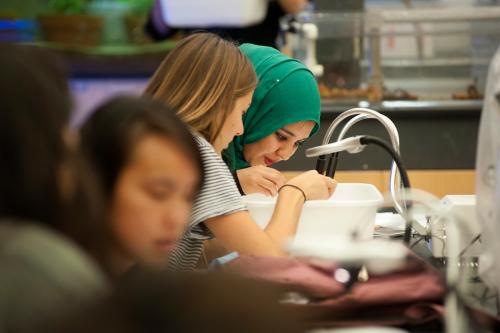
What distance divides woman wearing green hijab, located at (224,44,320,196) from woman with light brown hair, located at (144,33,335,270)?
0.37m

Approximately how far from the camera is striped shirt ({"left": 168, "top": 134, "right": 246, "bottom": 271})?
1688 millimetres

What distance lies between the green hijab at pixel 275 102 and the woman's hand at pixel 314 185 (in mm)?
367

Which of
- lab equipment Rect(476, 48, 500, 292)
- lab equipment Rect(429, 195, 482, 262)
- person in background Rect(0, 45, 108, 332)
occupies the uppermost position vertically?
person in background Rect(0, 45, 108, 332)

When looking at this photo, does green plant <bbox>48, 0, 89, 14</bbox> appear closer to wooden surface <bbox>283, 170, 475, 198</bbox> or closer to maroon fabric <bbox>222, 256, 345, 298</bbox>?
wooden surface <bbox>283, 170, 475, 198</bbox>

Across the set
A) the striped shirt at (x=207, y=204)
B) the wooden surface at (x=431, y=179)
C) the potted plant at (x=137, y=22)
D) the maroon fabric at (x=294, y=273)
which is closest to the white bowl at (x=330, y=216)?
the striped shirt at (x=207, y=204)

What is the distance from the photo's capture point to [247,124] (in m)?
2.30

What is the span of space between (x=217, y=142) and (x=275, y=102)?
47 cm

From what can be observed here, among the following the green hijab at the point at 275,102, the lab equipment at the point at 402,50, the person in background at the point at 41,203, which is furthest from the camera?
the lab equipment at the point at 402,50

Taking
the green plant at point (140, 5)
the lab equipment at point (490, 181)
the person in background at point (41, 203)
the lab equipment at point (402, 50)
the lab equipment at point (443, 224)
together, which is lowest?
the lab equipment at point (402, 50)

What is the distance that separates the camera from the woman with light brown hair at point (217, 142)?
169 cm

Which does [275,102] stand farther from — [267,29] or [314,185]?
[267,29]

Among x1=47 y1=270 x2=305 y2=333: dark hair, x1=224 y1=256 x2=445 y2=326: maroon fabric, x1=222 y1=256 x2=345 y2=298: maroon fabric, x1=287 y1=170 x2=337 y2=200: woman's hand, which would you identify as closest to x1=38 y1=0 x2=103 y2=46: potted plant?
x1=287 y1=170 x2=337 y2=200: woman's hand

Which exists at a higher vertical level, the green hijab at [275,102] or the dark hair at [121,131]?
the dark hair at [121,131]

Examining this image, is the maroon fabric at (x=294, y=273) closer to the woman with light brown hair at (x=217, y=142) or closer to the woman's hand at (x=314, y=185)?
the woman with light brown hair at (x=217, y=142)
